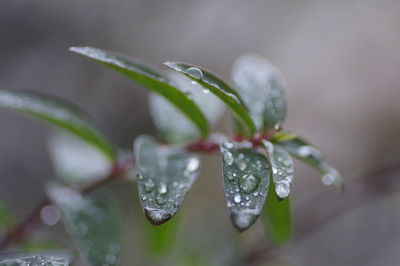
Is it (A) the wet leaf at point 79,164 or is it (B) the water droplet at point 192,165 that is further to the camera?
(A) the wet leaf at point 79,164

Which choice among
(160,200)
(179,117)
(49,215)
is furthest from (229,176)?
(49,215)

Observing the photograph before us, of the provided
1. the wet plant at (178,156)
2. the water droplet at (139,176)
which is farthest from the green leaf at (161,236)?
the water droplet at (139,176)

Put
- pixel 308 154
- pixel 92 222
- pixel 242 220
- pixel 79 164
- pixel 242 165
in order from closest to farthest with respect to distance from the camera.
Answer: pixel 242 220 → pixel 242 165 → pixel 308 154 → pixel 92 222 → pixel 79 164

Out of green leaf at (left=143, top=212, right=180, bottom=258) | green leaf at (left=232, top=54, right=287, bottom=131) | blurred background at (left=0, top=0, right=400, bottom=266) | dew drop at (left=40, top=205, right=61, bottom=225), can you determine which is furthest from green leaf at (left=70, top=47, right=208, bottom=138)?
blurred background at (left=0, top=0, right=400, bottom=266)

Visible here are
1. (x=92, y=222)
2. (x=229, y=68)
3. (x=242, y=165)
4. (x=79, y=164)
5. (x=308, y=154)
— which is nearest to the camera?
(x=242, y=165)

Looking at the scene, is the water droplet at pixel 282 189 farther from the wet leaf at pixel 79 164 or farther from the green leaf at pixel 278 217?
the wet leaf at pixel 79 164

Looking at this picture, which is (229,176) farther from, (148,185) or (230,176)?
(148,185)

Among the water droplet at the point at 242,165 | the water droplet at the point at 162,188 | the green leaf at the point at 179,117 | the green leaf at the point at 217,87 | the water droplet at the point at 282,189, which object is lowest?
the water droplet at the point at 282,189
